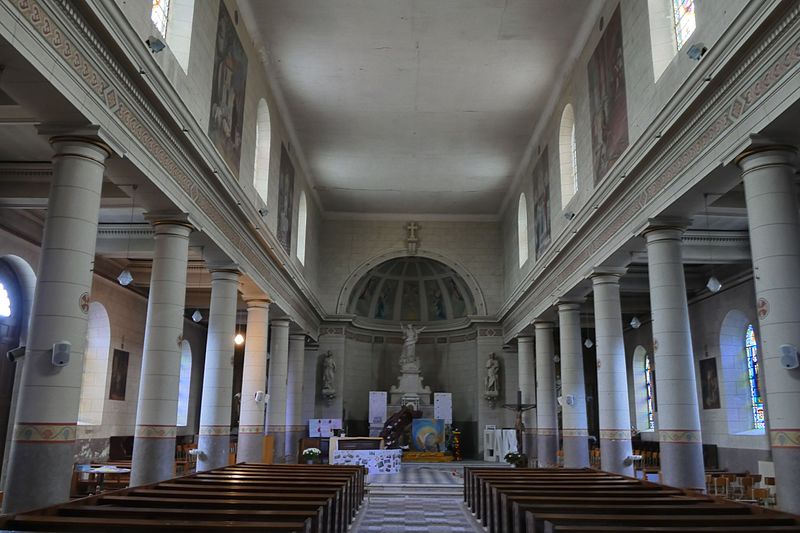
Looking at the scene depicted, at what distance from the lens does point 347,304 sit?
2911 centimetres

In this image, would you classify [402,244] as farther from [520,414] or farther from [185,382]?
[185,382]

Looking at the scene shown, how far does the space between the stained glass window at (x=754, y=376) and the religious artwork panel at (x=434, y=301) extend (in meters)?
14.5

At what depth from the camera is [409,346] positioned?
1176 inches

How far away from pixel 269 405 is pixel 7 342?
8.98 metres

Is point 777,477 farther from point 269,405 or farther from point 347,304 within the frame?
point 347,304

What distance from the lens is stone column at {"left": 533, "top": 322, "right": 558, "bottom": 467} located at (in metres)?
21.9

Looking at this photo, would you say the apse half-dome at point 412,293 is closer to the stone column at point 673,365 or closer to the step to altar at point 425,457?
the step to altar at point 425,457

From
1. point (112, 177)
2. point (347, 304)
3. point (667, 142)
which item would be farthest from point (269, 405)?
point (667, 142)

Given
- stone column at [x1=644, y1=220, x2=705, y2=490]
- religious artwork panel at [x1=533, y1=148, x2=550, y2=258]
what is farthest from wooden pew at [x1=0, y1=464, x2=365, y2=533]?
religious artwork panel at [x1=533, y1=148, x2=550, y2=258]

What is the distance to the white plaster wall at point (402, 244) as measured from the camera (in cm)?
2925

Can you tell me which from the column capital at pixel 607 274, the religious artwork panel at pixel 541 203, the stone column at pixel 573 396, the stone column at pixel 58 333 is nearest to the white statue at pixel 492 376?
the religious artwork panel at pixel 541 203

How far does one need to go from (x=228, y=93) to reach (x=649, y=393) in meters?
20.3

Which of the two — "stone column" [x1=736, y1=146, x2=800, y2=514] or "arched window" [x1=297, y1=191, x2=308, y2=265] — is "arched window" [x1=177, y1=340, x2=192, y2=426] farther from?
"stone column" [x1=736, y1=146, x2=800, y2=514]

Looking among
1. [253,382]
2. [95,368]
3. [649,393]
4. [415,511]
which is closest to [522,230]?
[649,393]
